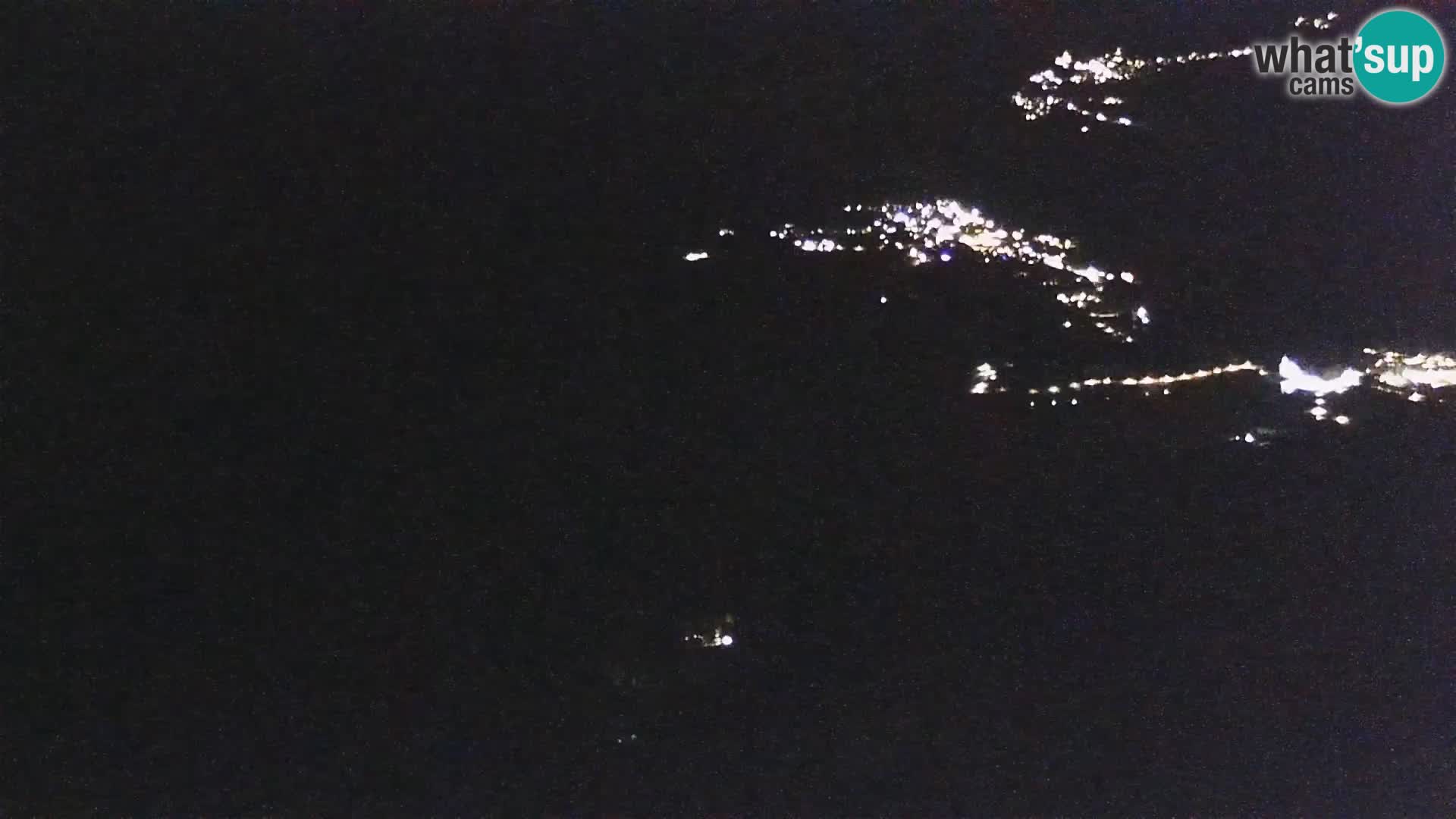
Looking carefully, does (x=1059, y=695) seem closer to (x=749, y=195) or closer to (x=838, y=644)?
(x=838, y=644)

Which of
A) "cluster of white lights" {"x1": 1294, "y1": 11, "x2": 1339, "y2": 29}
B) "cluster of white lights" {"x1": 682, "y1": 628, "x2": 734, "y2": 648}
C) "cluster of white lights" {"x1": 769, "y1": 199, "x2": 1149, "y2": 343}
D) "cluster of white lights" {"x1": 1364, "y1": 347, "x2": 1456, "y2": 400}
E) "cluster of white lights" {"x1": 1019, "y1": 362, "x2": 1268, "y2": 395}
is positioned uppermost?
"cluster of white lights" {"x1": 1294, "y1": 11, "x2": 1339, "y2": 29}

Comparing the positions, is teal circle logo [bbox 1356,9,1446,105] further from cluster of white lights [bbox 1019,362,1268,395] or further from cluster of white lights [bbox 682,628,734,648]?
cluster of white lights [bbox 682,628,734,648]

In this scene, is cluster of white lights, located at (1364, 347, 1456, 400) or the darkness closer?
the darkness

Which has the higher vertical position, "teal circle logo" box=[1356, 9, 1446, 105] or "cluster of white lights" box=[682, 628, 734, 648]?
"teal circle logo" box=[1356, 9, 1446, 105]

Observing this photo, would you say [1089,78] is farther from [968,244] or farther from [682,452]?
[682,452]

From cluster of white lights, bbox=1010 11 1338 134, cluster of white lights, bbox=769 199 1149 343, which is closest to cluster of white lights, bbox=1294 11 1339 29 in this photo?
cluster of white lights, bbox=1010 11 1338 134

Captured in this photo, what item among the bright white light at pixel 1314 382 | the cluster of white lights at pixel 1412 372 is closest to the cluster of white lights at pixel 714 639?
the bright white light at pixel 1314 382

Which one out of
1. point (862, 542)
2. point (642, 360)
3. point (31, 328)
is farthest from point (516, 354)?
point (31, 328)
